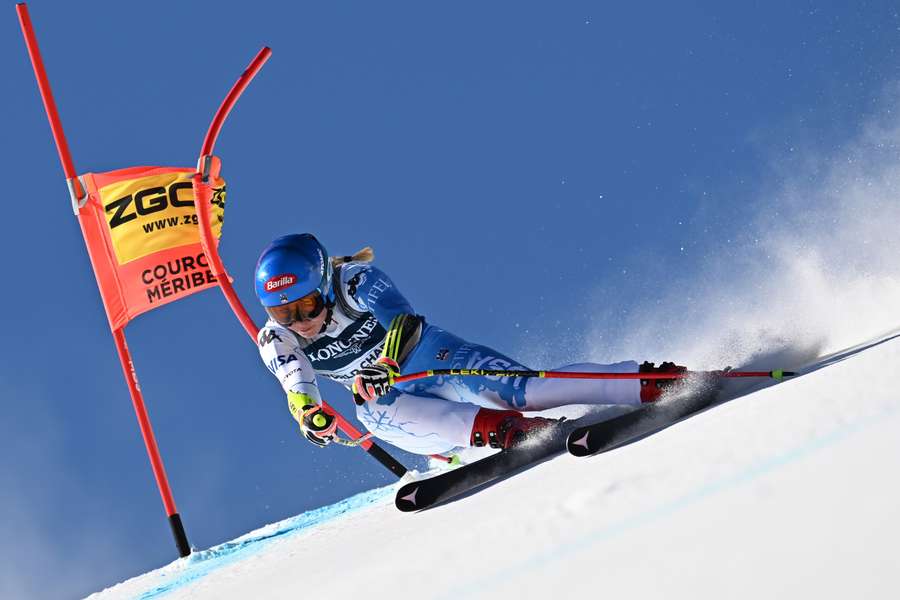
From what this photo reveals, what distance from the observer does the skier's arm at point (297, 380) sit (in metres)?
5.15

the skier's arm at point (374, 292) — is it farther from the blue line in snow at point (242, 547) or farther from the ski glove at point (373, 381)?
the blue line in snow at point (242, 547)

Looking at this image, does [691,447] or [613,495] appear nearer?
[613,495]

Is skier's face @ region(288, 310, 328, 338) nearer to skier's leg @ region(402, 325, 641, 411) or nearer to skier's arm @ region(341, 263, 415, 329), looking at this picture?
skier's arm @ region(341, 263, 415, 329)

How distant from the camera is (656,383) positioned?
181 inches

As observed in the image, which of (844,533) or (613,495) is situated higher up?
(613,495)

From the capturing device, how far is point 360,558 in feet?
11.6

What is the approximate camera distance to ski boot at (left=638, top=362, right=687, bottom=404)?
4.54 m

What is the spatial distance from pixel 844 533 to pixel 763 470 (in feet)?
1.66

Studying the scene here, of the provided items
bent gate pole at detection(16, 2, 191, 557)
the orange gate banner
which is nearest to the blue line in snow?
bent gate pole at detection(16, 2, 191, 557)

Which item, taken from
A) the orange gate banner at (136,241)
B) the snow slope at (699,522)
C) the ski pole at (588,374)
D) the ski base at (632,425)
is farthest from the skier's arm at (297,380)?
the orange gate banner at (136,241)

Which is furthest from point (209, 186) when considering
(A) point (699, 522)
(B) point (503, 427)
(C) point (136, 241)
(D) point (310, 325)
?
(A) point (699, 522)

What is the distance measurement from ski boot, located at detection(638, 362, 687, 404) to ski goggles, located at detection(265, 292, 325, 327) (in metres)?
1.83

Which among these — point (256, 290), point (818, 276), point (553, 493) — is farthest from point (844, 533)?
point (818, 276)

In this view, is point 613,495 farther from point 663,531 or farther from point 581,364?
point 581,364
